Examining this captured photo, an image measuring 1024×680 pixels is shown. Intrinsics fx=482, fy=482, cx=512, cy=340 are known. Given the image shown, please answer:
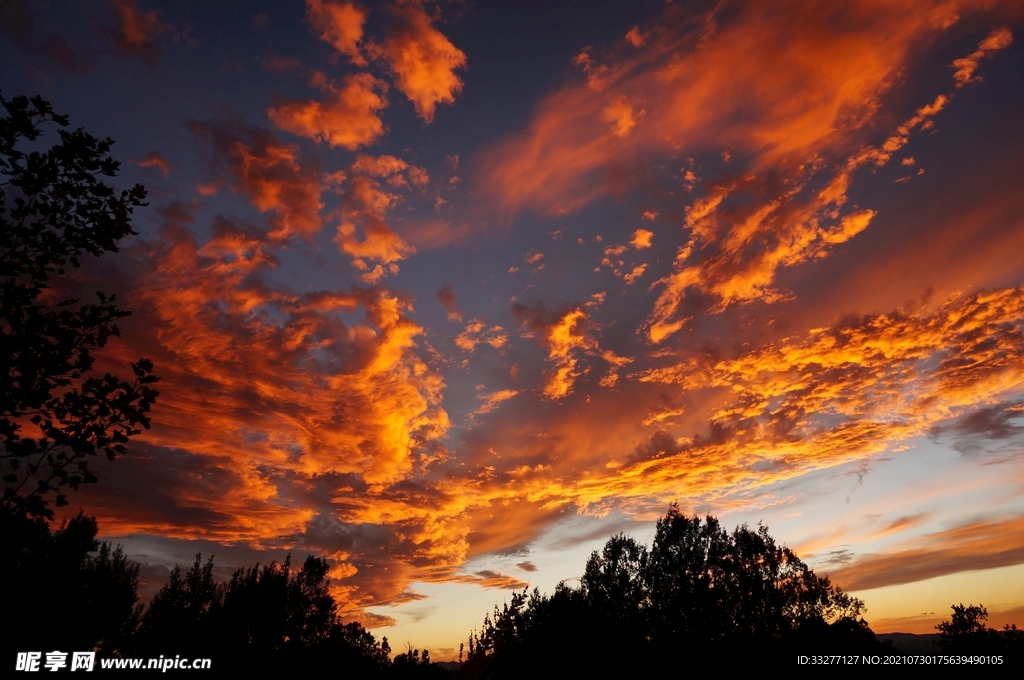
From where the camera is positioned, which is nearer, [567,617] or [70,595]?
[70,595]

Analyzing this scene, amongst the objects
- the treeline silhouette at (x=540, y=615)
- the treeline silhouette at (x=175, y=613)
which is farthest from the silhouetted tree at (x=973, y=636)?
the treeline silhouette at (x=175, y=613)

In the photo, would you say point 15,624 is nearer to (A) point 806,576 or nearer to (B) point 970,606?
(A) point 806,576

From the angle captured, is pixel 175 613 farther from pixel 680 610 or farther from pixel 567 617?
pixel 680 610

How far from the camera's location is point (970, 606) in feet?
246

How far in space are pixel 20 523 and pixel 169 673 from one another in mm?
45135

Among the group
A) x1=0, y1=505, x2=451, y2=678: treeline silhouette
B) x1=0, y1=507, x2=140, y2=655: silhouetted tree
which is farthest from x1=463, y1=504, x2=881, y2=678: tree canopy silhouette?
x1=0, y1=507, x2=140, y2=655: silhouetted tree

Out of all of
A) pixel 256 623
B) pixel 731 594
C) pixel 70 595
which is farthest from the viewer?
pixel 256 623

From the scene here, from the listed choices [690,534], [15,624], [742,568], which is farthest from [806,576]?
[15,624]

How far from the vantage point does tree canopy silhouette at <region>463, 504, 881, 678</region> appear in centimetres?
5475

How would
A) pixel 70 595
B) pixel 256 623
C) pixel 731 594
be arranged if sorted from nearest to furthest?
pixel 70 595
pixel 731 594
pixel 256 623

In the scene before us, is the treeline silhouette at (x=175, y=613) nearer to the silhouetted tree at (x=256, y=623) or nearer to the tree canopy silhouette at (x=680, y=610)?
the silhouetted tree at (x=256, y=623)

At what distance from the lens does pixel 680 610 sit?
6256 cm

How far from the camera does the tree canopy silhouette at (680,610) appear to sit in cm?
5475

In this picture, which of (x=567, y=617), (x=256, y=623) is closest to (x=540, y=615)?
(x=567, y=617)
